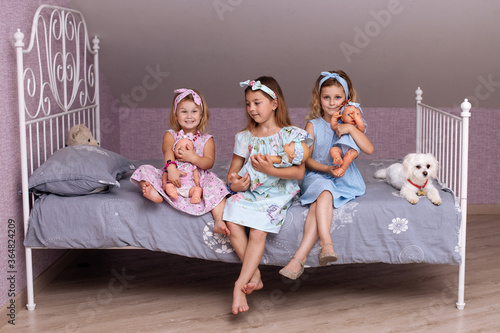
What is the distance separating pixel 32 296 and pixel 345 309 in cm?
134

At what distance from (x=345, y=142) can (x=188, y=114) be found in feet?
2.22

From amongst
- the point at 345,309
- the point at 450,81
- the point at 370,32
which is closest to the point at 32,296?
the point at 345,309

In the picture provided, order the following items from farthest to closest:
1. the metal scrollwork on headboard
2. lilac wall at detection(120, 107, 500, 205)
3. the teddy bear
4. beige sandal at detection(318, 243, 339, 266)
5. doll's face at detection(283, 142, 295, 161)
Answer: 1. lilac wall at detection(120, 107, 500, 205)
2. the teddy bear
3. the metal scrollwork on headboard
4. doll's face at detection(283, 142, 295, 161)
5. beige sandal at detection(318, 243, 339, 266)

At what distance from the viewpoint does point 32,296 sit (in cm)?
246

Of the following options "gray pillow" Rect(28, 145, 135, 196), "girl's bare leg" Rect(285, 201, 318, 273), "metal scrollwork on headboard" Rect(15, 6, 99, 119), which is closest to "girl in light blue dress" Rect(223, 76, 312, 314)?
"girl's bare leg" Rect(285, 201, 318, 273)

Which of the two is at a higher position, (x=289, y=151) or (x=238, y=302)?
(x=289, y=151)

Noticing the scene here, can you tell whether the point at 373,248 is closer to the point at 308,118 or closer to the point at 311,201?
the point at 311,201

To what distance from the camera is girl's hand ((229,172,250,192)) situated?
2.34 metres

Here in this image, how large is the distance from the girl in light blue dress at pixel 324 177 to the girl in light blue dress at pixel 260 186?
0.33ft

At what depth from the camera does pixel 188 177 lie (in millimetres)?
2447

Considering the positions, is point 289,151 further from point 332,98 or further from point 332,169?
point 332,98

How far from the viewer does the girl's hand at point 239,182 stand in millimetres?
2344

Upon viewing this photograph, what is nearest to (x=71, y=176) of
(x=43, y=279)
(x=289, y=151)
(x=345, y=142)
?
(x=43, y=279)

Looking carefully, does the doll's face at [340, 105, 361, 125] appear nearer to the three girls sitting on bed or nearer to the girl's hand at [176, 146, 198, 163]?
the three girls sitting on bed
